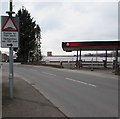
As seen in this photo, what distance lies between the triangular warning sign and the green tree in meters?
45.6

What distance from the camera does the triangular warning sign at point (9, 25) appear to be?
745 cm

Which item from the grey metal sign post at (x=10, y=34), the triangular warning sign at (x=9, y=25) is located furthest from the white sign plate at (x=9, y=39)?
the triangular warning sign at (x=9, y=25)

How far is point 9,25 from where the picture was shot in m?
7.50

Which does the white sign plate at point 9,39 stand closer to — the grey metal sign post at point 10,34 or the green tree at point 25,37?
the grey metal sign post at point 10,34

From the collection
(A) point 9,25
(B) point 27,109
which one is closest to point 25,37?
(A) point 9,25

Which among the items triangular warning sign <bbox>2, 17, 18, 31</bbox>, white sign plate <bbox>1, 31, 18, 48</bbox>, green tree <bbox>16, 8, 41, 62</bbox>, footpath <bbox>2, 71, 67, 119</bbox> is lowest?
footpath <bbox>2, 71, 67, 119</bbox>

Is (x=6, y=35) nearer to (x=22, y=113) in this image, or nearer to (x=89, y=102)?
(x=22, y=113)

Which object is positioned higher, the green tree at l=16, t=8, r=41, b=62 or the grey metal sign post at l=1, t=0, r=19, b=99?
the green tree at l=16, t=8, r=41, b=62

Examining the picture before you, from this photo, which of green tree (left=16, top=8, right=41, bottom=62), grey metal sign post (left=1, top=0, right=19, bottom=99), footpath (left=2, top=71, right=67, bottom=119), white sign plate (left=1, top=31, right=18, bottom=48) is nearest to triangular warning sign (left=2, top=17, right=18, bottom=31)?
grey metal sign post (left=1, top=0, right=19, bottom=99)

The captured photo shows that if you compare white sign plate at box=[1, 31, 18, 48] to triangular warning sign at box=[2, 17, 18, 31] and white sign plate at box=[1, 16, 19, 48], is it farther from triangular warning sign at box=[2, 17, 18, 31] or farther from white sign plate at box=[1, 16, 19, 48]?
triangular warning sign at box=[2, 17, 18, 31]

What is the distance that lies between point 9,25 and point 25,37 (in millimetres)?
45853

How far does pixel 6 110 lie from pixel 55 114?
159 centimetres

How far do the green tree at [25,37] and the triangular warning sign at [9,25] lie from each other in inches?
1795

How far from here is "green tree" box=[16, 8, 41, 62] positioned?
2074 inches
